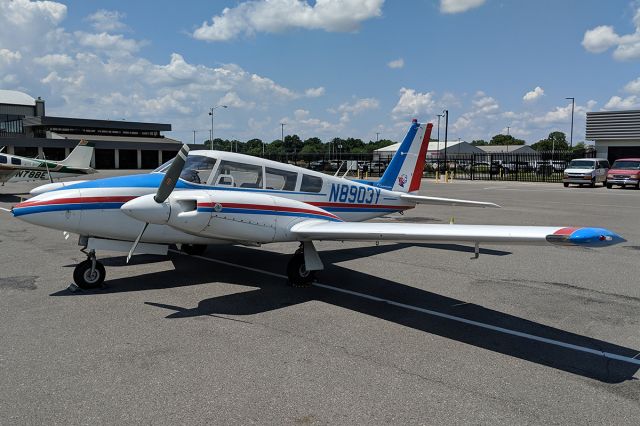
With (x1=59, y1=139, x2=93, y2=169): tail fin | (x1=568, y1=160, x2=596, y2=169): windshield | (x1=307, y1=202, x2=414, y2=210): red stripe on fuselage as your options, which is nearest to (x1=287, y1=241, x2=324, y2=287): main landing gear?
(x1=307, y1=202, x2=414, y2=210): red stripe on fuselage

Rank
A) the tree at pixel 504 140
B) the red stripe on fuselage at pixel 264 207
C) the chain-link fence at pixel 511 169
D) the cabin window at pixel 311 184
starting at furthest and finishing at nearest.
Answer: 1. the tree at pixel 504 140
2. the chain-link fence at pixel 511 169
3. the cabin window at pixel 311 184
4. the red stripe on fuselage at pixel 264 207

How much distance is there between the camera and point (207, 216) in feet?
22.2

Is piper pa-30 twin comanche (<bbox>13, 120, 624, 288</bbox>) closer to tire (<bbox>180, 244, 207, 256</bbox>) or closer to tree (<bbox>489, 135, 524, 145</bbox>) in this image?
tire (<bbox>180, 244, 207, 256</bbox>)

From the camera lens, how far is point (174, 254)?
33.4 ft

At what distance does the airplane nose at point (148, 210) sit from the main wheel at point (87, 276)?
1542mm

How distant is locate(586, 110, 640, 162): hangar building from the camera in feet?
164

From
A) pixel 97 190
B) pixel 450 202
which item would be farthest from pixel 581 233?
pixel 97 190

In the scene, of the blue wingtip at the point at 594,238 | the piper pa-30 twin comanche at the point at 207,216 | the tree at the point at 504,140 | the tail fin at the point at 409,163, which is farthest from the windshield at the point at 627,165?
the tree at the point at 504,140

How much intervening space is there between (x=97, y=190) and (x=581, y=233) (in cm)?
660

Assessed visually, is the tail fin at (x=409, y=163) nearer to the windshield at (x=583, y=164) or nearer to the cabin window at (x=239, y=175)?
the cabin window at (x=239, y=175)

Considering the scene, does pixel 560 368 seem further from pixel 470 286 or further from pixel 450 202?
pixel 450 202

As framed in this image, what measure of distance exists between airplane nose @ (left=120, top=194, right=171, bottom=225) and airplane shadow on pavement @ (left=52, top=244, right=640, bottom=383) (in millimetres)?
1236

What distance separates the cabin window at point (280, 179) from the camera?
336 inches

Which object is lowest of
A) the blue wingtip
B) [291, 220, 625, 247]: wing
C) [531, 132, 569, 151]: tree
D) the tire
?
the tire
